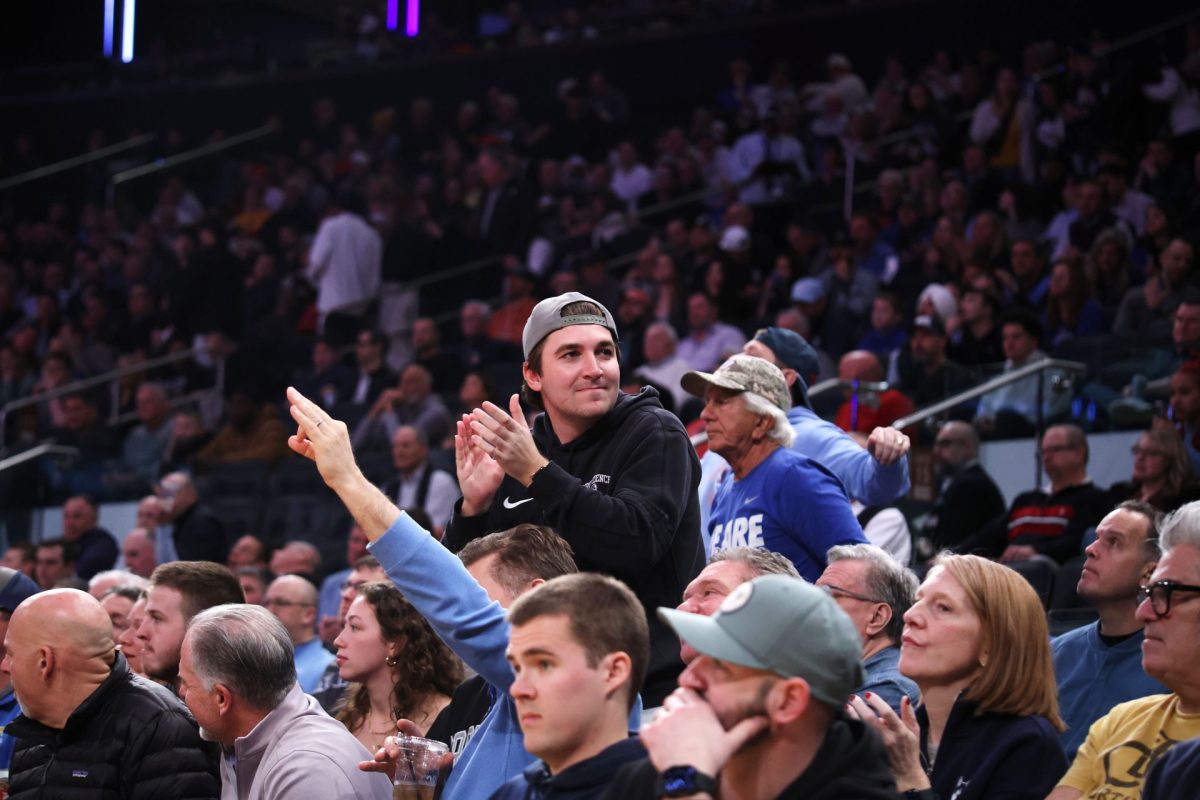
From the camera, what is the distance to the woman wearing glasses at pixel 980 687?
330cm

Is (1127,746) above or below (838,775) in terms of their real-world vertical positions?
below

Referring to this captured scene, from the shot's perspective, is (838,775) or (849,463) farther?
(849,463)

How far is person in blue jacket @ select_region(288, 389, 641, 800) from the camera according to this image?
3072 millimetres

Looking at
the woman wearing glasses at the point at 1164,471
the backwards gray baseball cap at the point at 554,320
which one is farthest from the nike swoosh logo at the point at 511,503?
the woman wearing glasses at the point at 1164,471

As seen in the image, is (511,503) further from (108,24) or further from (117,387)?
(108,24)

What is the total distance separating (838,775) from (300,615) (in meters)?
4.71

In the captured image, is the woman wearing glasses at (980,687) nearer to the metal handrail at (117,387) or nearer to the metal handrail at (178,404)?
the metal handrail at (117,387)

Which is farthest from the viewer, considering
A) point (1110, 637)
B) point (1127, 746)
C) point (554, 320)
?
point (1110, 637)

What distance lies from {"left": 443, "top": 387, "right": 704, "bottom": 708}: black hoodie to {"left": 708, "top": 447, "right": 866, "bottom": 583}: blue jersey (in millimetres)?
531

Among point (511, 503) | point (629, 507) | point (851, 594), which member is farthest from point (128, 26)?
point (629, 507)

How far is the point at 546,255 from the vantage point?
1352cm

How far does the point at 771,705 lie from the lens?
243cm

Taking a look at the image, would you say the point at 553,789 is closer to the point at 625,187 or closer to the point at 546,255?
the point at 546,255

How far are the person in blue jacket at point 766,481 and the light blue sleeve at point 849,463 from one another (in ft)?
0.55
